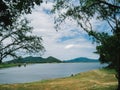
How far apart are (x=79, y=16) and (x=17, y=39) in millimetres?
7555

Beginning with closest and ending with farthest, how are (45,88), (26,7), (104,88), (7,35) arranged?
(26,7) → (7,35) → (104,88) → (45,88)

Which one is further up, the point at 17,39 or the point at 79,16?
the point at 79,16

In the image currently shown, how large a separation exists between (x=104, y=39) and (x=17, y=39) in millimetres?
9975

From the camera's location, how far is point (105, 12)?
3503 cm

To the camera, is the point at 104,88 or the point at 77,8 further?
the point at 104,88

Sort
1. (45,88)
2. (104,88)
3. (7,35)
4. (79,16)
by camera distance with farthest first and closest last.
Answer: (45,88) → (104,88) → (79,16) → (7,35)

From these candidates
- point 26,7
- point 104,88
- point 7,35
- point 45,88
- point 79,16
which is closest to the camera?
point 26,7

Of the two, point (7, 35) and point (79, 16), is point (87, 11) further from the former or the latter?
point (7, 35)

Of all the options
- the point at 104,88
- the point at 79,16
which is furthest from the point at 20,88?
the point at 79,16

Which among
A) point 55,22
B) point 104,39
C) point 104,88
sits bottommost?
point 104,88

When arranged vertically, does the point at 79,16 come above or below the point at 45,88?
above

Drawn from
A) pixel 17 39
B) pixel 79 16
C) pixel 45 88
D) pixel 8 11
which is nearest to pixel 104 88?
pixel 45 88

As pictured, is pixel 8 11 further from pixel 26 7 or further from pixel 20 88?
pixel 20 88

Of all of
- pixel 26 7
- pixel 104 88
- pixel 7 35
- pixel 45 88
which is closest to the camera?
pixel 26 7
